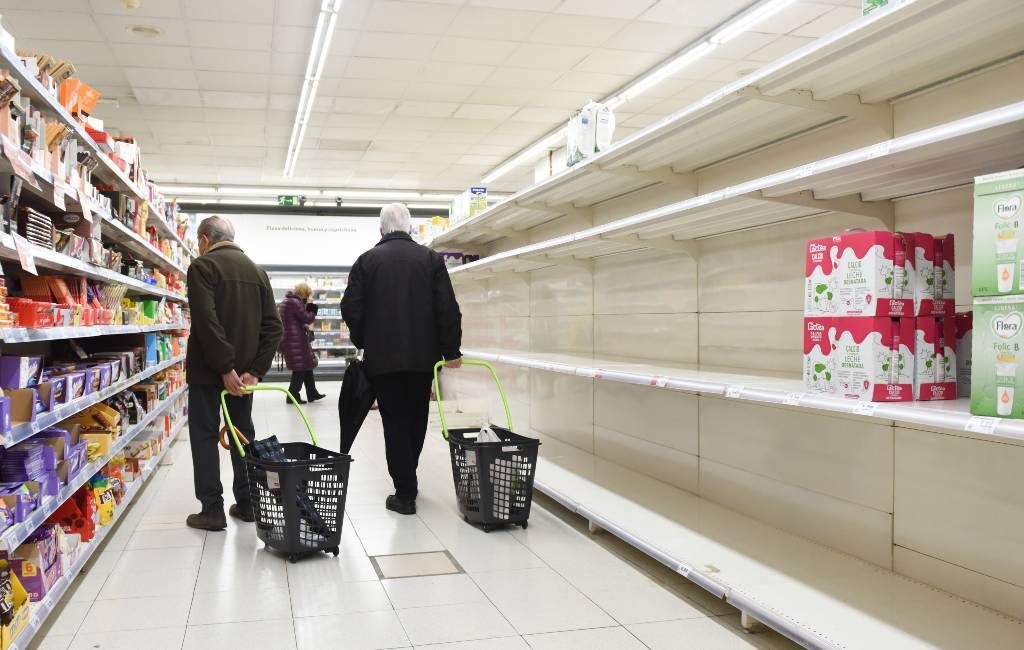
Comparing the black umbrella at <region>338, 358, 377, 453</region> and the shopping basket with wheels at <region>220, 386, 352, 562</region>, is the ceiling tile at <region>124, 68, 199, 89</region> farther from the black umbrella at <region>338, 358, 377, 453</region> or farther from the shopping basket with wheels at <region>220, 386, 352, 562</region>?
the shopping basket with wheels at <region>220, 386, 352, 562</region>

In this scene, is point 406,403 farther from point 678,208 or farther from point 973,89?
point 973,89

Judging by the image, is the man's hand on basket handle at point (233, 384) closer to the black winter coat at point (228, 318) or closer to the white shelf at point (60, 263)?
the black winter coat at point (228, 318)

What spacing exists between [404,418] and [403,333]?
467mm

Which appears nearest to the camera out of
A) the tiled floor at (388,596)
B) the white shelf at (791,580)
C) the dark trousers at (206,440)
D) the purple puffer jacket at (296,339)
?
the white shelf at (791,580)

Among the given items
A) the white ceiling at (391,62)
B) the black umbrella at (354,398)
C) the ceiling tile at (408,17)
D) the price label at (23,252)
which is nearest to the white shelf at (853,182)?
the black umbrella at (354,398)

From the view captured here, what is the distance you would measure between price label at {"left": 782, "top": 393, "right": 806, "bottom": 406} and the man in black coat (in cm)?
222

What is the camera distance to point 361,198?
16.1 meters

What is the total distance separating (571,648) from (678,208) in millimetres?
1588

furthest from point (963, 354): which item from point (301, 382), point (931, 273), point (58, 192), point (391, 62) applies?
point (301, 382)

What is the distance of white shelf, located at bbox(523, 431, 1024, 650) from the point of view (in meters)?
2.27

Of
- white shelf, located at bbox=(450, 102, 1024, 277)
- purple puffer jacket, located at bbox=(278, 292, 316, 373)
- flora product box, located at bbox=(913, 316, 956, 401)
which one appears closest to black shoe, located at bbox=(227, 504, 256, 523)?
white shelf, located at bbox=(450, 102, 1024, 277)

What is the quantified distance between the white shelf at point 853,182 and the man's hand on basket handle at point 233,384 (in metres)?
1.80

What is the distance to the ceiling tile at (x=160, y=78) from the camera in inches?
329

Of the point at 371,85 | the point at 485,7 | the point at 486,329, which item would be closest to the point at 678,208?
the point at 485,7
